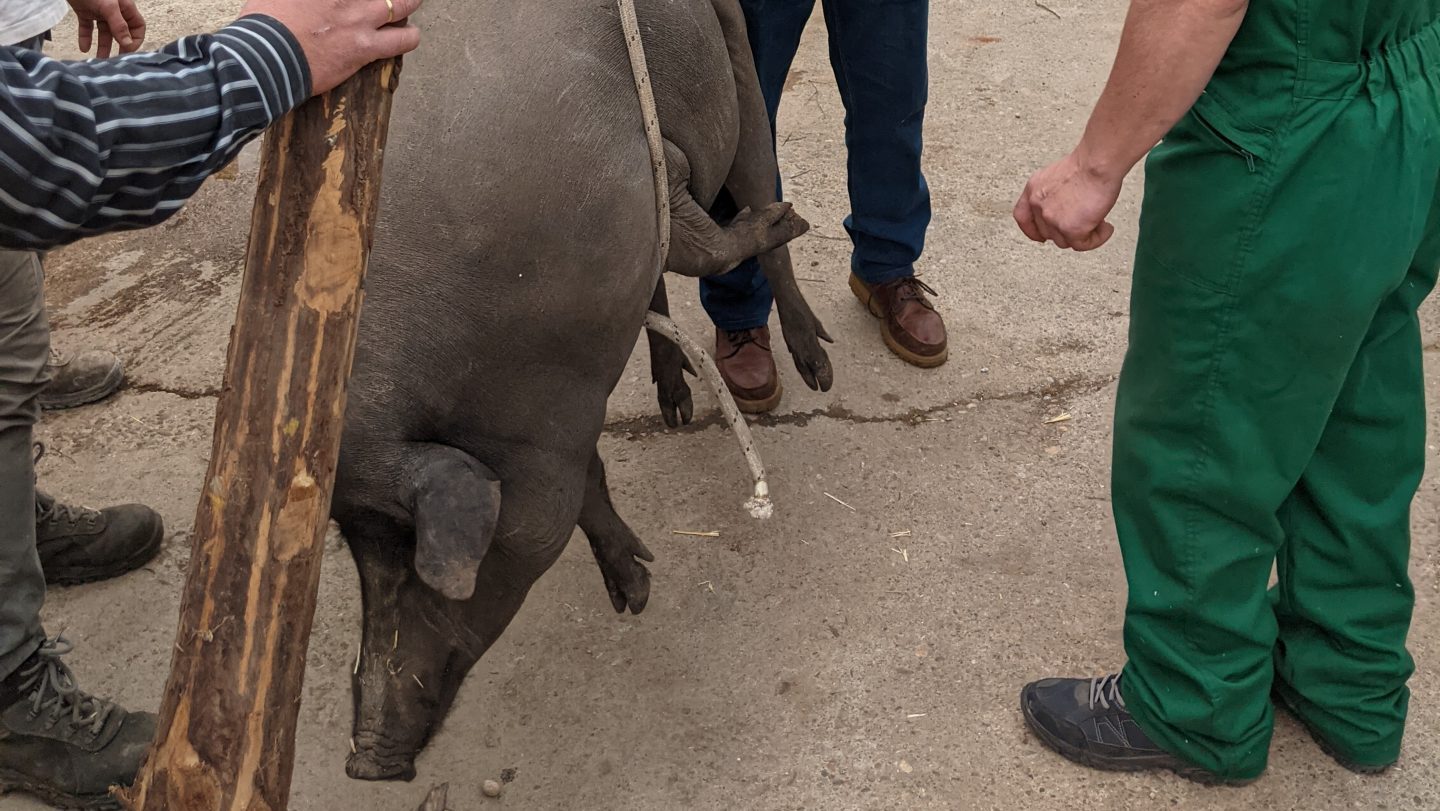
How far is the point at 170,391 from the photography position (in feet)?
13.1

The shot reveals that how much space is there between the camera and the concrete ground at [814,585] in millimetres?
2773

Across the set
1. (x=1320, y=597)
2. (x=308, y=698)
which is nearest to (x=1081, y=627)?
(x=1320, y=597)

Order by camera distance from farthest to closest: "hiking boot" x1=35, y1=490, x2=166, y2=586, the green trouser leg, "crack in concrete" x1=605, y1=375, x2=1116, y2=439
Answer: "crack in concrete" x1=605, y1=375, x2=1116, y2=439, "hiking boot" x1=35, y1=490, x2=166, y2=586, the green trouser leg

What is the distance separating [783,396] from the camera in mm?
3949

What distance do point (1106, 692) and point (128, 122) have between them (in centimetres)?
220

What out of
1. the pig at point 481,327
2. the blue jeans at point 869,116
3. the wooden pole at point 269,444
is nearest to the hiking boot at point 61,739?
the pig at point 481,327

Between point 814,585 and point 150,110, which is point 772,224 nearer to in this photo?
point 814,585

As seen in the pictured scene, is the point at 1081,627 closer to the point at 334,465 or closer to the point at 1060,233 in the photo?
the point at 1060,233

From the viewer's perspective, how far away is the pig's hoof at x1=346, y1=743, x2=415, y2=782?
95.9 inches

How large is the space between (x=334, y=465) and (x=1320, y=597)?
193 centimetres

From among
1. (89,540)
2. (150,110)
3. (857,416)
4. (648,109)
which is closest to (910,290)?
(857,416)

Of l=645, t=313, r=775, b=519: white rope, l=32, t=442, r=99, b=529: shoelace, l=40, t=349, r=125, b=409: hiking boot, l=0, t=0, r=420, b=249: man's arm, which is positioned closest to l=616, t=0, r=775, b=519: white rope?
l=645, t=313, r=775, b=519: white rope

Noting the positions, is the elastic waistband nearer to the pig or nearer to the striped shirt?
the pig

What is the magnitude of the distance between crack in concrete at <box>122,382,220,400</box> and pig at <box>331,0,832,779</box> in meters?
1.82
